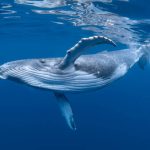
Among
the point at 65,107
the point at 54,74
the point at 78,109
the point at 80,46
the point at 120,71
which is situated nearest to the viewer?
the point at 80,46

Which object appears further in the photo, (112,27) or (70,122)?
(112,27)

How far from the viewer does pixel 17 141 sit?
2308 centimetres

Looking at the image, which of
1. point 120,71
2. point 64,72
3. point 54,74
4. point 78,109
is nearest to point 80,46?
point 64,72

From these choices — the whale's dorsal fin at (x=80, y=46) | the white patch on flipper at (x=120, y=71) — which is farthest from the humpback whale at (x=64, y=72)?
the white patch on flipper at (x=120, y=71)

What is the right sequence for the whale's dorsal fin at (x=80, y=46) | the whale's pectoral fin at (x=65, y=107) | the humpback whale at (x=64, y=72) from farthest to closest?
the whale's pectoral fin at (x=65, y=107) < the humpback whale at (x=64, y=72) < the whale's dorsal fin at (x=80, y=46)

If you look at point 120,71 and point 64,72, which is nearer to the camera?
point 64,72

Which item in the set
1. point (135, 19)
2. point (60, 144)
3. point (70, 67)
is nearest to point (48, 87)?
point (70, 67)

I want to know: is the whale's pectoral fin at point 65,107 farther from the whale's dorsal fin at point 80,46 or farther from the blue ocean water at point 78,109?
the blue ocean water at point 78,109

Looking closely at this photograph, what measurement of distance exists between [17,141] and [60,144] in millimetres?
3708

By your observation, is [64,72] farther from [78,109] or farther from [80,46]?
[78,109]

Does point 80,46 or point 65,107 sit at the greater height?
point 80,46

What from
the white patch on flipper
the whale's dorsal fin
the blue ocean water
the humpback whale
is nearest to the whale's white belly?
the humpback whale

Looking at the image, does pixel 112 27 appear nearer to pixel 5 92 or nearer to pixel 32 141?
pixel 32 141

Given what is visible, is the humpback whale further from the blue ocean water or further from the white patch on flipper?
the blue ocean water
